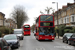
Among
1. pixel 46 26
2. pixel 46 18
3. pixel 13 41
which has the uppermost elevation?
pixel 46 18

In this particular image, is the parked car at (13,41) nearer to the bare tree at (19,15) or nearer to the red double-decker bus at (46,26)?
the red double-decker bus at (46,26)

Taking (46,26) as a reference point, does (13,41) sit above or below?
below

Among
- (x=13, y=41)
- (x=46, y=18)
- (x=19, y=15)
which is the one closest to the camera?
(x=13, y=41)

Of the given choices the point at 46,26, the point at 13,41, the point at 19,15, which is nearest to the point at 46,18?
the point at 46,26

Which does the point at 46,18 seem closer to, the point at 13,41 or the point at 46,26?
the point at 46,26

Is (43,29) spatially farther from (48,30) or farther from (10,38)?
(10,38)

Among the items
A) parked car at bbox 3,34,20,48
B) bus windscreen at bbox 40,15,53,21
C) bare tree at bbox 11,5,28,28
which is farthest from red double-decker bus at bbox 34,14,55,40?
bare tree at bbox 11,5,28,28

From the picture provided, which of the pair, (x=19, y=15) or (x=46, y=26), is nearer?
(x=46, y=26)

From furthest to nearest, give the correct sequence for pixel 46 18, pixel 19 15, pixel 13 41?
pixel 19 15 → pixel 46 18 → pixel 13 41

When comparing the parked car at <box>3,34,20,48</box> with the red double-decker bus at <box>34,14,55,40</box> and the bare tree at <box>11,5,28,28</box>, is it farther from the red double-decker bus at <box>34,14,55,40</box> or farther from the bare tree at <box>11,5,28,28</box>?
the bare tree at <box>11,5,28,28</box>

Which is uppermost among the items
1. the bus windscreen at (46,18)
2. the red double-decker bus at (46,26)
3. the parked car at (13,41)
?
the bus windscreen at (46,18)

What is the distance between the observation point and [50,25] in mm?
21703

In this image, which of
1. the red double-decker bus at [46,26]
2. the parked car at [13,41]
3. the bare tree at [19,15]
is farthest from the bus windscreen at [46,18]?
the bare tree at [19,15]

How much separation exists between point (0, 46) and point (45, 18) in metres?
15.8
